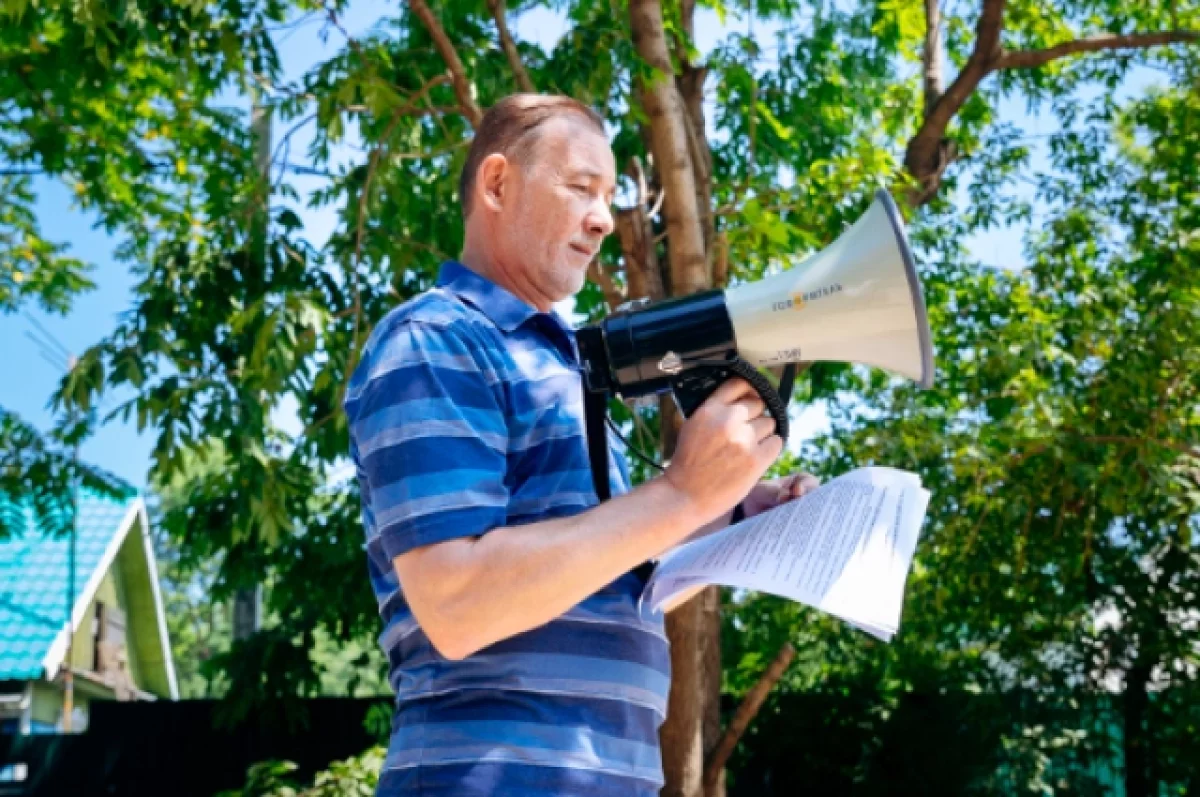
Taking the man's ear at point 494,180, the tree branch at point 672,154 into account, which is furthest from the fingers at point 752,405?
the tree branch at point 672,154

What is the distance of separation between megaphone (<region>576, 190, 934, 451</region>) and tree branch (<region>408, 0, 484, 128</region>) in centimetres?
396

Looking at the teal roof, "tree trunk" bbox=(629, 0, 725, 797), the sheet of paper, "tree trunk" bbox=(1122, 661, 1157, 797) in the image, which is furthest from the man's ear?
the teal roof

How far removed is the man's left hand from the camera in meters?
1.84

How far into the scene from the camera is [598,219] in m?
1.76

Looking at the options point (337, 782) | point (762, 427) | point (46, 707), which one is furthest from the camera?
point (46, 707)

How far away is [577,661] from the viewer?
1484 millimetres

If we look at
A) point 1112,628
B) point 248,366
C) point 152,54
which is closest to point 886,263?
point 248,366

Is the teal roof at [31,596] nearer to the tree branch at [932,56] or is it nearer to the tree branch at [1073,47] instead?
the tree branch at [932,56]

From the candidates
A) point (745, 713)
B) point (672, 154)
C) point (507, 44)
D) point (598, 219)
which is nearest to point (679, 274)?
point (672, 154)

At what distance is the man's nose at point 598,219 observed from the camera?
1.75m

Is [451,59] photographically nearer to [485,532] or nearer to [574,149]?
[574,149]

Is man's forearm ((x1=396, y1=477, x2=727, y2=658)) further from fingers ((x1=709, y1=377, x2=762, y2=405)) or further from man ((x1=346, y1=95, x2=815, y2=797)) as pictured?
fingers ((x1=709, y1=377, x2=762, y2=405))

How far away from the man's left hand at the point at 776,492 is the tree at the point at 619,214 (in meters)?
3.36

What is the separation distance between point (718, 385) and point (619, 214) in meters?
4.33
